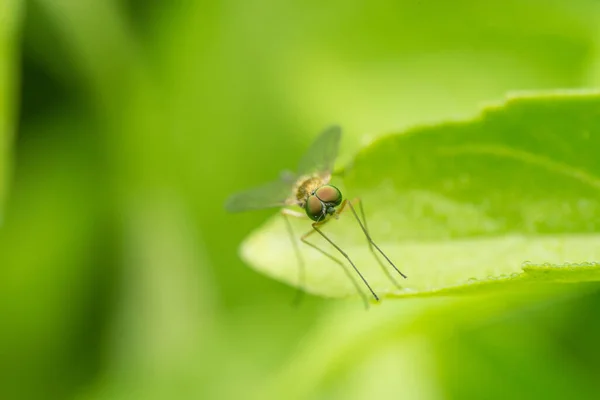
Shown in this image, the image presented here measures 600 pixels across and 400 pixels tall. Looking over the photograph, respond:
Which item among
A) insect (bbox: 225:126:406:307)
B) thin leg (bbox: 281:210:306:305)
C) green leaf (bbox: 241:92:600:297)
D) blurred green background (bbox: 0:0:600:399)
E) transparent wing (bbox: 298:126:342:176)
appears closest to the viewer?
green leaf (bbox: 241:92:600:297)

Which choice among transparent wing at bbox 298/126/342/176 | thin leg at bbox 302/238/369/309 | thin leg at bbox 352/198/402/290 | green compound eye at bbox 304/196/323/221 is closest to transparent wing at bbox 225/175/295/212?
transparent wing at bbox 298/126/342/176

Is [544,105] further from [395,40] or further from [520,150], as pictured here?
[395,40]

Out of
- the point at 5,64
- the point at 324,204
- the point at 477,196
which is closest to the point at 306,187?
the point at 324,204

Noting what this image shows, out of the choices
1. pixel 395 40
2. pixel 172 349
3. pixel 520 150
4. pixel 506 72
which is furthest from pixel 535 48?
pixel 172 349

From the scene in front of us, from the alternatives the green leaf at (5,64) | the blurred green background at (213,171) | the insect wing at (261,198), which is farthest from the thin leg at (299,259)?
the green leaf at (5,64)

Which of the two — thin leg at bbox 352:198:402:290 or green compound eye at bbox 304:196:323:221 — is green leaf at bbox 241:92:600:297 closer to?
thin leg at bbox 352:198:402:290

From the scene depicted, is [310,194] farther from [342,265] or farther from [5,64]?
[5,64]
